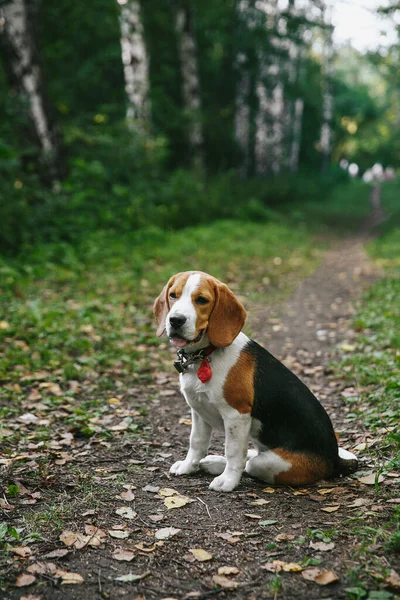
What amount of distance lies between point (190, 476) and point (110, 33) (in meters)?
20.5

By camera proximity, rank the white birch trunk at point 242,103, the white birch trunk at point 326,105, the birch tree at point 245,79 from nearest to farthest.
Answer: the birch tree at point 245,79
the white birch trunk at point 242,103
the white birch trunk at point 326,105

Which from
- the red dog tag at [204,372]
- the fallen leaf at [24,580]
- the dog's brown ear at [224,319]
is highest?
the dog's brown ear at [224,319]

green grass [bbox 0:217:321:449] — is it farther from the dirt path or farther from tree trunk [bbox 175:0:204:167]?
tree trunk [bbox 175:0:204:167]

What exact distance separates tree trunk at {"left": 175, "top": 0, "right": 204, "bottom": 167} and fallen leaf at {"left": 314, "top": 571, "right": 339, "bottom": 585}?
19385 mm

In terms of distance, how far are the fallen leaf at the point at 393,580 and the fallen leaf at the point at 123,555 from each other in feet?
4.84

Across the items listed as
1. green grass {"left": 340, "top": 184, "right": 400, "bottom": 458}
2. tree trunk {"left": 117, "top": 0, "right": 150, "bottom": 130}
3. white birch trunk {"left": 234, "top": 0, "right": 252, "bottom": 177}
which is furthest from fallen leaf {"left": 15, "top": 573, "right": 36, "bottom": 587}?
white birch trunk {"left": 234, "top": 0, "right": 252, "bottom": 177}

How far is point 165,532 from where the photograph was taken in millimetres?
3830

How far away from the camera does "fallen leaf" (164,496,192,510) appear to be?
4.20m

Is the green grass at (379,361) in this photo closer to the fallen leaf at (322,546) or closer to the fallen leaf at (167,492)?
the fallen leaf at (322,546)

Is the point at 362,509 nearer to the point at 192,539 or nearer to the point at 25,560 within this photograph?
the point at 192,539

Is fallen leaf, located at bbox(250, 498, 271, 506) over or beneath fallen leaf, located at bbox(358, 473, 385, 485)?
beneath

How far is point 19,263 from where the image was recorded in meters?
11.5

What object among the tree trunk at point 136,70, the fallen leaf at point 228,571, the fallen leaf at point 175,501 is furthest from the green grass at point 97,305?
the tree trunk at point 136,70

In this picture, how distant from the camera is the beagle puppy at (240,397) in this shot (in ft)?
13.9
